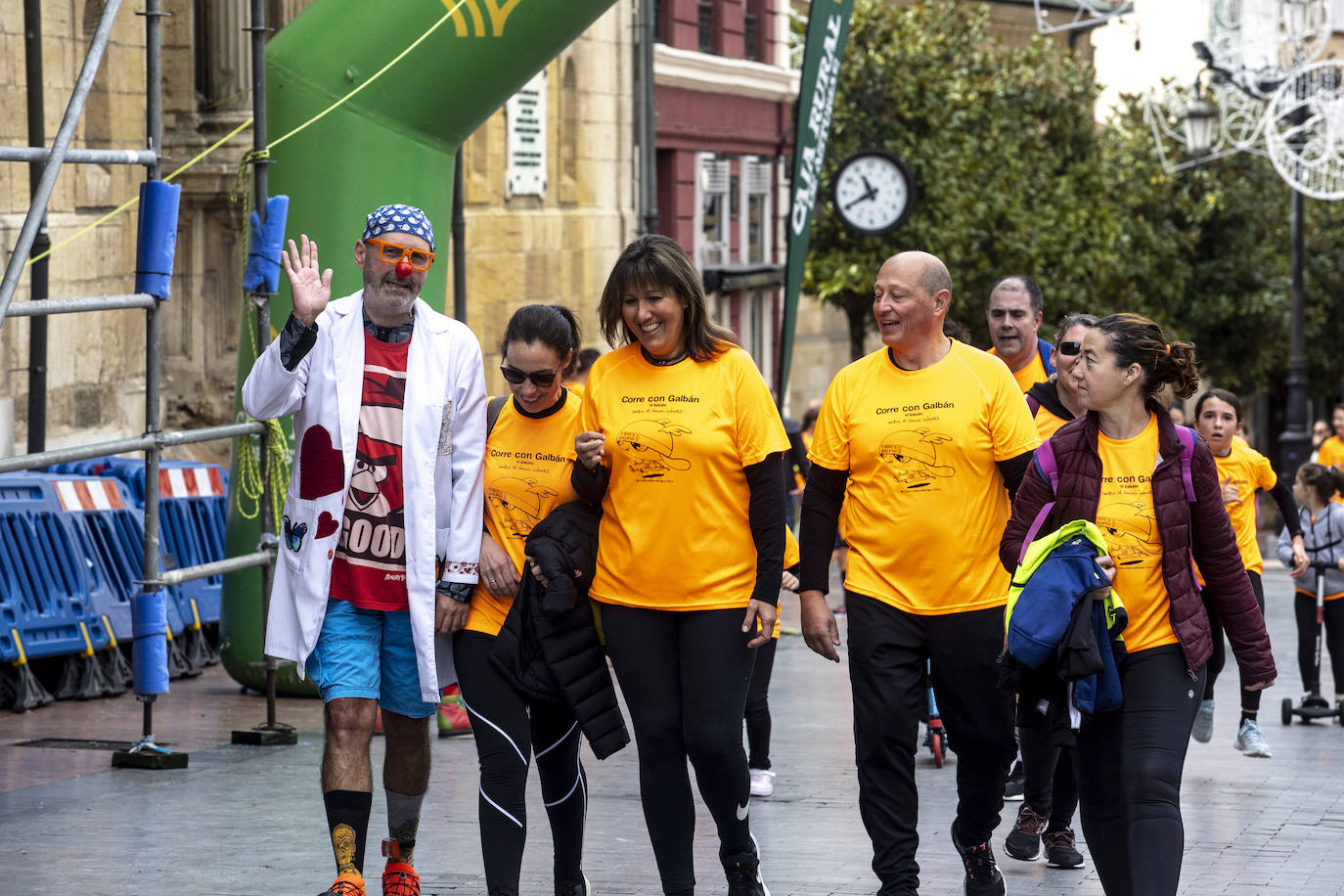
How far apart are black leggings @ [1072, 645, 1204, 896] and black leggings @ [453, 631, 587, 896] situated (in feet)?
4.98

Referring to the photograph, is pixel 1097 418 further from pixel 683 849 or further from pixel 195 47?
pixel 195 47

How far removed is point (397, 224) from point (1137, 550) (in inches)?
89.4

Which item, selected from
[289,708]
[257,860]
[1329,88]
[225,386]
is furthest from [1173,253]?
[257,860]

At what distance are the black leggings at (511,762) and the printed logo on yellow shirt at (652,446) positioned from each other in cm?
69

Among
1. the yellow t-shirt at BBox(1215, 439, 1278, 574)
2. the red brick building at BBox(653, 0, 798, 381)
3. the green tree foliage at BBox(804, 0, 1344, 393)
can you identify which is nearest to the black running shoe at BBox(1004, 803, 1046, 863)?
the yellow t-shirt at BBox(1215, 439, 1278, 574)

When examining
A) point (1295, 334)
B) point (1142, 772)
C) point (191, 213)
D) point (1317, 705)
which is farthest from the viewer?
point (1295, 334)

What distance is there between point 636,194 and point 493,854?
728 inches

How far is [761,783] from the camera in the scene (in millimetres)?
8578

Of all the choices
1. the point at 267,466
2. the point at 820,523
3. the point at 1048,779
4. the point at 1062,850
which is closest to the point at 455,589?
the point at 820,523

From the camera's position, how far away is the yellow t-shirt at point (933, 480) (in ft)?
19.8

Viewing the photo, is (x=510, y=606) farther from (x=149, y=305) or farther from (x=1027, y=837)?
(x=149, y=305)

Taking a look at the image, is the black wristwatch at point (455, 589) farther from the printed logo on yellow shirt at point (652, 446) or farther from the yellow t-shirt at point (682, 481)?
the printed logo on yellow shirt at point (652, 446)

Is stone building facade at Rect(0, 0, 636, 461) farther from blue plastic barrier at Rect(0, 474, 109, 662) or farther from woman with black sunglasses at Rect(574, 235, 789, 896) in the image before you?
woman with black sunglasses at Rect(574, 235, 789, 896)

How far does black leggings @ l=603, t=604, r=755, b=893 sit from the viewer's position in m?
5.82
